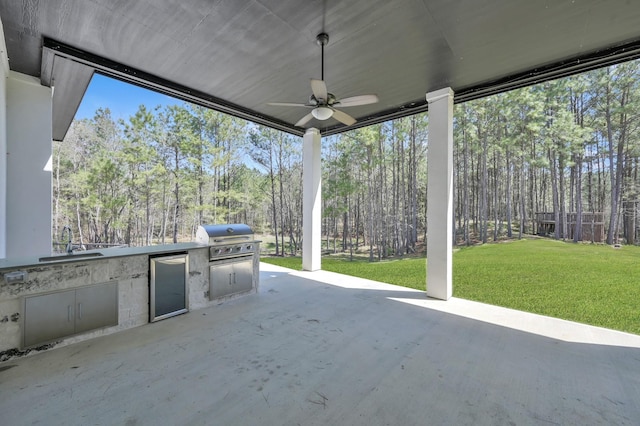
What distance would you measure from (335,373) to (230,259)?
236 cm

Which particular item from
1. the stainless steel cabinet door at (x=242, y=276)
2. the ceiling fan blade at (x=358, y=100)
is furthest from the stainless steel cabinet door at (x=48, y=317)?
the ceiling fan blade at (x=358, y=100)

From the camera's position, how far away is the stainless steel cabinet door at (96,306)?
2.43 metres

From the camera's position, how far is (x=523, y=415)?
1542 millimetres

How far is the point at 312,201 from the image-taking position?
5676mm

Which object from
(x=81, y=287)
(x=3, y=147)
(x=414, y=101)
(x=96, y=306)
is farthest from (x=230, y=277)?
(x=414, y=101)

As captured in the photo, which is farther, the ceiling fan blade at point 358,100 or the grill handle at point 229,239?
the grill handle at point 229,239

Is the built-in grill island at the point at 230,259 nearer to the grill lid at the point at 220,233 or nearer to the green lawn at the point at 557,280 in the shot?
the grill lid at the point at 220,233

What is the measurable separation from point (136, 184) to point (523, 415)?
12084 mm

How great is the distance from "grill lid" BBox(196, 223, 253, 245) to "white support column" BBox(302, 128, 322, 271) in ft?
6.32

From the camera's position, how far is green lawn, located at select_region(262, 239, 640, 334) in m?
3.54

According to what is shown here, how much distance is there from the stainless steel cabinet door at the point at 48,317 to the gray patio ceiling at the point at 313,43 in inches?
105

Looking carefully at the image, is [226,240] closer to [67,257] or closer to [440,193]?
[67,257]

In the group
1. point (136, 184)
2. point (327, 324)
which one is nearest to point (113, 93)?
point (136, 184)

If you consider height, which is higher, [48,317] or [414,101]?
[414,101]
